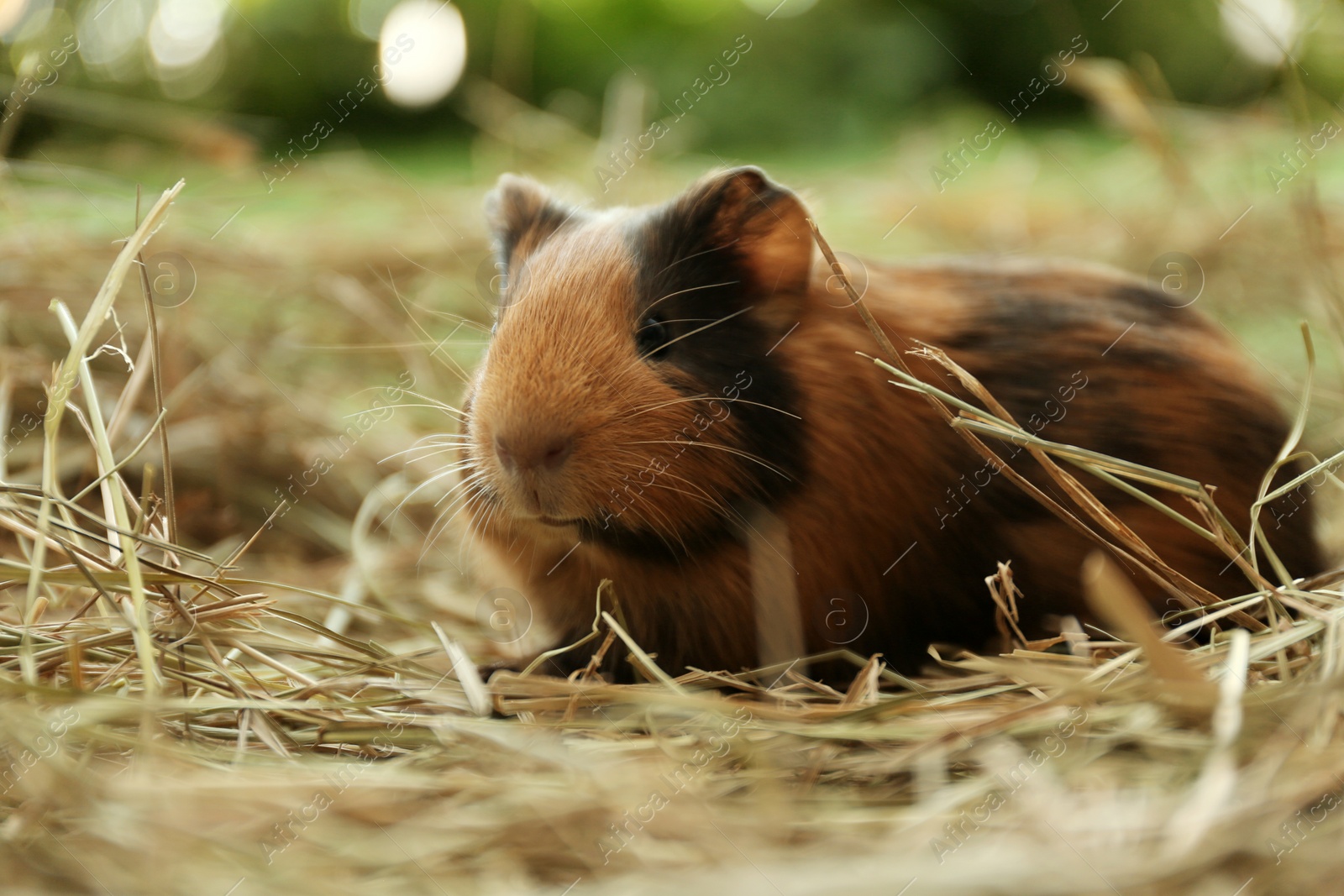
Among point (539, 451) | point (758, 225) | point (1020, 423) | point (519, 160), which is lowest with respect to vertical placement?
point (1020, 423)

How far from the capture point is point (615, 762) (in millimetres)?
1746

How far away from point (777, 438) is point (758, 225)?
494 millimetres

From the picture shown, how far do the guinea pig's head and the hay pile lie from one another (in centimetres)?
38

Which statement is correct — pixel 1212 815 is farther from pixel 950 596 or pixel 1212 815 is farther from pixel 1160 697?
pixel 950 596

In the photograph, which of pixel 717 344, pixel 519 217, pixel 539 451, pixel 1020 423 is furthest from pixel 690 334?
pixel 1020 423

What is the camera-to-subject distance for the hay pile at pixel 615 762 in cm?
136

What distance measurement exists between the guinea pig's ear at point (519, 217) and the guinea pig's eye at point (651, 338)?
0.51 m

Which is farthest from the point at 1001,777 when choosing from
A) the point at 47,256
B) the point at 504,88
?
the point at 504,88

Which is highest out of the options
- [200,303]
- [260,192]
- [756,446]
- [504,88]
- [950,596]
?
[504,88]

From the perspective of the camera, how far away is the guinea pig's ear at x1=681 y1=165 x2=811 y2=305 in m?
2.29

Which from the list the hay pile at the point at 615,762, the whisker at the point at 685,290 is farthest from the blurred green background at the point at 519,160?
the hay pile at the point at 615,762

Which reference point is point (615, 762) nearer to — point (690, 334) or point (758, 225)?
point (690, 334)

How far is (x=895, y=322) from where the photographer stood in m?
2.52

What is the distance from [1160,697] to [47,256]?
4005 millimetres
